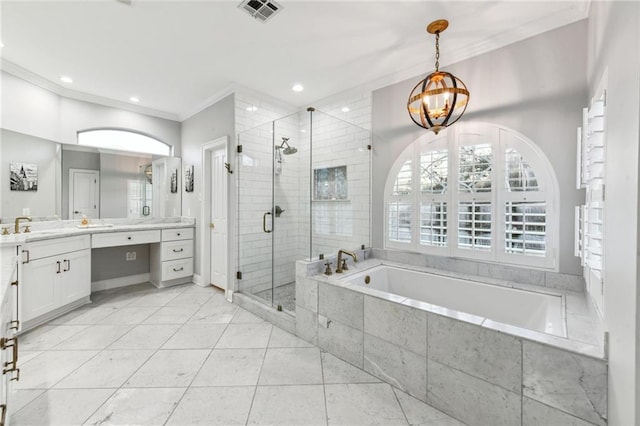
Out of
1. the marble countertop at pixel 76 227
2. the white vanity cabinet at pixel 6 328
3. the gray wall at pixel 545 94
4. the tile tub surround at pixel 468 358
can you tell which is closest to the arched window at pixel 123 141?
the marble countertop at pixel 76 227

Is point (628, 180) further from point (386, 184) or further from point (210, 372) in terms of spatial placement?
point (210, 372)

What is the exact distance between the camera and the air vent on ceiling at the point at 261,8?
1.94 meters

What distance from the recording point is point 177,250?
3.86 metres

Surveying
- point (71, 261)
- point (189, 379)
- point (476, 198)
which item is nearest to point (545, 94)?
point (476, 198)

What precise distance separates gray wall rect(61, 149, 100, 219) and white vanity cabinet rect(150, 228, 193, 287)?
116 cm

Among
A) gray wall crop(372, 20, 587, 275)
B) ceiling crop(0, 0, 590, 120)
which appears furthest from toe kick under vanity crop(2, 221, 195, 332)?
gray wall crop(372, 20, 587, 275)

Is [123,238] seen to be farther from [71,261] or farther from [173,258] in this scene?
[173,258]

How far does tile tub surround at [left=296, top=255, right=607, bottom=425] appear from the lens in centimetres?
120

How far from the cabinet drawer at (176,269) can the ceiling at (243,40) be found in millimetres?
2412

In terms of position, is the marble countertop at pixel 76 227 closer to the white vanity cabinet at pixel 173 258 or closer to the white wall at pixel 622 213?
the white vanity cabinet at pixel 173 258

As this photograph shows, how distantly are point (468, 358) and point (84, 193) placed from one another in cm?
466

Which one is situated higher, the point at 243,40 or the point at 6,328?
the point at 243,40

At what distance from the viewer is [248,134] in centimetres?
334

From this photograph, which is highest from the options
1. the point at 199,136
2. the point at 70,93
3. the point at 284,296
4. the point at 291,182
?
the point at 70,93
